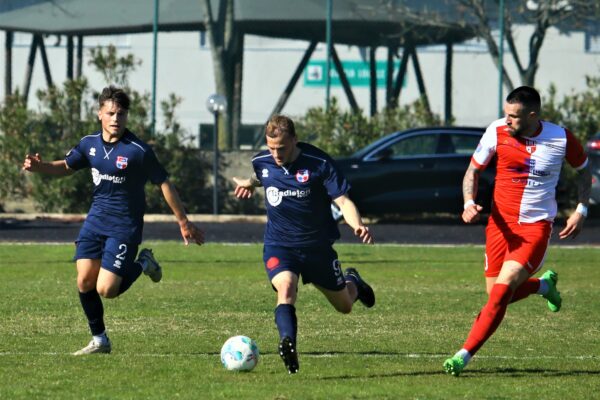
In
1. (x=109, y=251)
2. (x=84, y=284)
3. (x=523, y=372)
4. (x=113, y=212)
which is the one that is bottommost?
(x=523, y=372)

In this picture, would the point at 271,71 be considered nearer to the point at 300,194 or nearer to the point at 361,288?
the point at 361,288

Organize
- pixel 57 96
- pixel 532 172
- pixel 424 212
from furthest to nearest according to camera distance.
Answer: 1. pixel 57 96
2. pixel 424 212
3. pixel 532 172

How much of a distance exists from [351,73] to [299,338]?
27014 millimetres

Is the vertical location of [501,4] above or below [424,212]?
above

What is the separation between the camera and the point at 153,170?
10227mm

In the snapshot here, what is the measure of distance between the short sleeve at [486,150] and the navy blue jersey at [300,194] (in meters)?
Answer: 0.91

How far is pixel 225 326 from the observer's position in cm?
1192

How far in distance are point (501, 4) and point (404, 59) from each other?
13.2 feet

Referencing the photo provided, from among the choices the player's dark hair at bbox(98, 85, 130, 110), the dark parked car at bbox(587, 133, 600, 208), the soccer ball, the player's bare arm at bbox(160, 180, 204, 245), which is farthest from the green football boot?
the dark parked car at bbox(587, 133, 600, 208)

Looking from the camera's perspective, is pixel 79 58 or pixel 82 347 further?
pixel 79 58

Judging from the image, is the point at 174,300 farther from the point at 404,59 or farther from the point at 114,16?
the point at 404,59

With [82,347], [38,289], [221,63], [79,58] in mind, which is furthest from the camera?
[79,58]

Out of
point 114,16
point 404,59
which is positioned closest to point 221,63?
point 114,16

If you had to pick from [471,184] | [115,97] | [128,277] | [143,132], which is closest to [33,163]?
[115,97]
